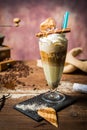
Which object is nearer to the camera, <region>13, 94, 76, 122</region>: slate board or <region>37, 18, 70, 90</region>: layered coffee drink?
<region>13, 94, 76, 122</region>: slate board

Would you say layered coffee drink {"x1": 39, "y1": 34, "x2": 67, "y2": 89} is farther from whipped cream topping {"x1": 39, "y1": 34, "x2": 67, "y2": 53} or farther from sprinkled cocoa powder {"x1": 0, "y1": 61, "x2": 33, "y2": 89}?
sprinkled cocoa powder {"x1": 0, "y1": 61, "x2": 33, "y2": 89}

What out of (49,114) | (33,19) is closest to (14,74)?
(49,114)

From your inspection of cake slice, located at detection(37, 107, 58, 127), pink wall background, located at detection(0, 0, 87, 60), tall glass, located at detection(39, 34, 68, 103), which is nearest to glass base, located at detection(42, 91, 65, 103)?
tall glass, located at detection(39, 34, 68, 103)

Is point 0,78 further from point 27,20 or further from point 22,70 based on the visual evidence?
point 27,20

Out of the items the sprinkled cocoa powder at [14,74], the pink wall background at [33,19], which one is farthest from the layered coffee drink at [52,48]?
the pink wall background at [33,19]

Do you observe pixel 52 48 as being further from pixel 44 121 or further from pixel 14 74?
pixel 14 74

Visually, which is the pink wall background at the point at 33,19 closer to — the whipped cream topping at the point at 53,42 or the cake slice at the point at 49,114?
the whipped cream topping at the point at 53,42

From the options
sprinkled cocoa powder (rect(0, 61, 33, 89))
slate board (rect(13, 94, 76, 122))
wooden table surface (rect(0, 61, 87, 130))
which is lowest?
wooden table surface (rect(0, 61, 87, 130))

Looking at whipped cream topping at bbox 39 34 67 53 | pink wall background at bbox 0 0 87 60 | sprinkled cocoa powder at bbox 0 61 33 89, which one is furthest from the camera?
pink wall background at bbox 0 0 87 60
